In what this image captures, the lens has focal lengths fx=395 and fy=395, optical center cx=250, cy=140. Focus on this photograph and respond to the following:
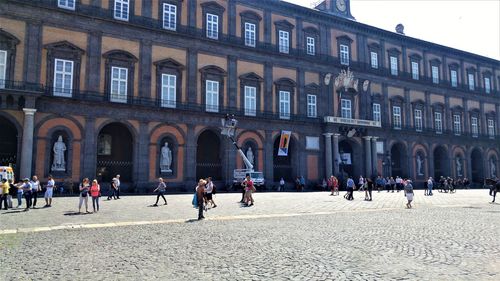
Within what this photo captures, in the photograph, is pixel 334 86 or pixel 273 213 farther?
pixel 334 86

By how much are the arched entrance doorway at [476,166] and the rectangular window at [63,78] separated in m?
49.0

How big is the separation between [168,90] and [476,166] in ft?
141

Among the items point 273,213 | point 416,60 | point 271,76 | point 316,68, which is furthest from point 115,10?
point 416,60

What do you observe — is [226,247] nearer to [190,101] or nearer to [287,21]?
[190,101]

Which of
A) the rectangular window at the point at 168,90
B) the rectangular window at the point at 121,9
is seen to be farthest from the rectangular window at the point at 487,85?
the rectangular window at the point at 121,9

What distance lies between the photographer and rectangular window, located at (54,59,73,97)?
92.4 feet

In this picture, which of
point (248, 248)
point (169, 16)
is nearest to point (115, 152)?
Result: point (169, 16)

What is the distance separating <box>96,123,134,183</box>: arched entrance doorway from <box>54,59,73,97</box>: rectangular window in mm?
4804

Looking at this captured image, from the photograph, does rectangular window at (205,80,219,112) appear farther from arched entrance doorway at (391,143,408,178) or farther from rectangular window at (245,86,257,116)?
arched entrance doorway at (391,143,408,178)

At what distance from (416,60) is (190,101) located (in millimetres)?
30064

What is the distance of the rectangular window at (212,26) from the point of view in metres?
34.8

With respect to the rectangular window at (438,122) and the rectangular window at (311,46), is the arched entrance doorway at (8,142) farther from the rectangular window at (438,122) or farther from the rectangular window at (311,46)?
the rectangular window at (438,122)

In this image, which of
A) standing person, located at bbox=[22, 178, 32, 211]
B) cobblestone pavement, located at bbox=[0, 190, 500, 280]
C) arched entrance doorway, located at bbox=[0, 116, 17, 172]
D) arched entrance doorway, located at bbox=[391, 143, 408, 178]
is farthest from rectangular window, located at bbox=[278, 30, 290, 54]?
cobblestone pavement, located at bbox=[0, 190, 500, 280]

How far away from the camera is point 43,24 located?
27.9 meters
